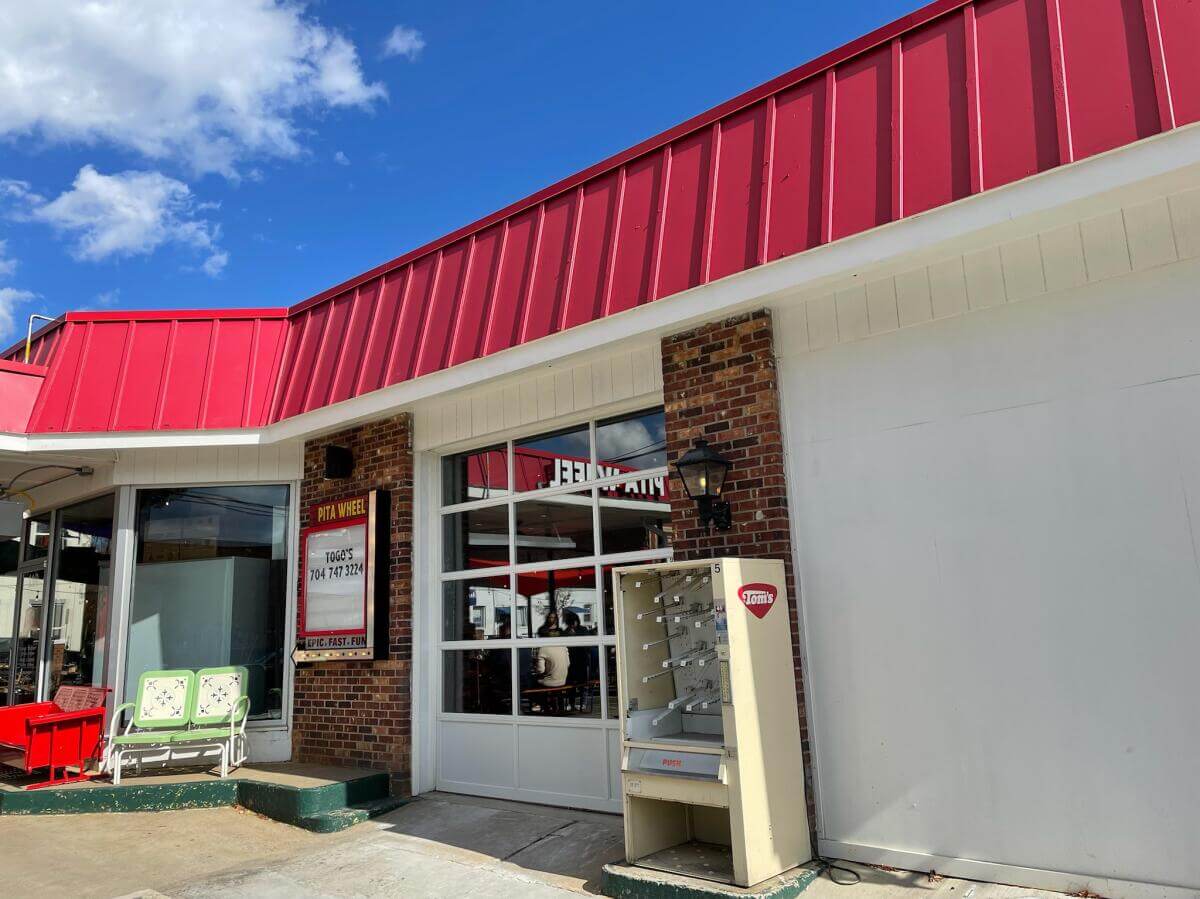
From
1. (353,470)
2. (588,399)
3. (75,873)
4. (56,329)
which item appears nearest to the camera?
(75,873)

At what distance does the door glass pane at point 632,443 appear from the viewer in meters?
6.34

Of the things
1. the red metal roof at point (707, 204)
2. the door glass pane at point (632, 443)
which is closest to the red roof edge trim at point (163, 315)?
the red metal roof at point (707, 204)

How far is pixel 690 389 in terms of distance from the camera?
5.84 meters

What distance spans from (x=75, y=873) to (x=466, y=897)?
8.92 ft

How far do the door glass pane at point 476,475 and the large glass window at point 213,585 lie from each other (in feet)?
6.69

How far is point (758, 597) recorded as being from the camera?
4.87 metres

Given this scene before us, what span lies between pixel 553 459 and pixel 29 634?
23.3 feet

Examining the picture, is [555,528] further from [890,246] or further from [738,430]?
[890,246]

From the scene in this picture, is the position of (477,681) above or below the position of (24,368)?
below

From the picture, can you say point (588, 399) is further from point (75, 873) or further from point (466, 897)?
point (75, 873)

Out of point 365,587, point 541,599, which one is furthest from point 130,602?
point 541,599

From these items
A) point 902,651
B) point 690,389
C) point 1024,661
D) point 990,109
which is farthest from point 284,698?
point 990,109

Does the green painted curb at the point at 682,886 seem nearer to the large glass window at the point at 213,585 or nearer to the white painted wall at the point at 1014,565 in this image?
the white painted wall at the point at 1014,565

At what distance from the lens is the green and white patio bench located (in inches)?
298
